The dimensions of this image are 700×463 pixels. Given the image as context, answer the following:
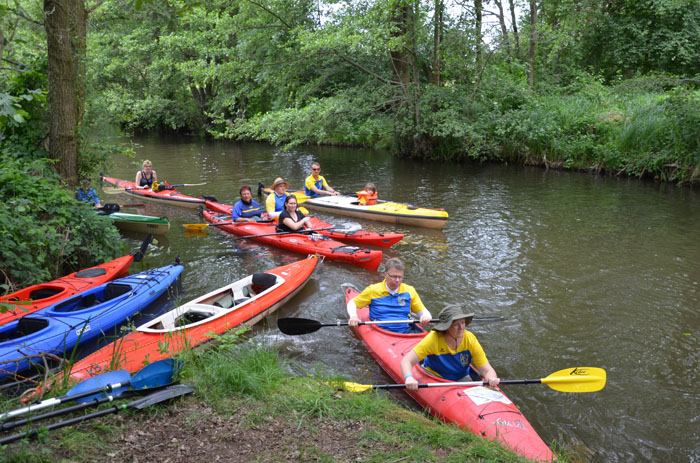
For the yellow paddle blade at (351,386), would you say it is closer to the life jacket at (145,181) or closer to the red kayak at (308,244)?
the red kayak at (308,244)

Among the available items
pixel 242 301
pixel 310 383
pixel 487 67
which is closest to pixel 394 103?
pixel 487 67

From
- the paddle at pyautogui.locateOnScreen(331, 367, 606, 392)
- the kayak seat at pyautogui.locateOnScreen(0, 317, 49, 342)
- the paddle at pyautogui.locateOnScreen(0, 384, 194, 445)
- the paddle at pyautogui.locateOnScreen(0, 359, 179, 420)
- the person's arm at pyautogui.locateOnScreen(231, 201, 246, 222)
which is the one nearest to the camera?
the paddle at pyautogui.locateOnScreen(0, 384, 194, 445)

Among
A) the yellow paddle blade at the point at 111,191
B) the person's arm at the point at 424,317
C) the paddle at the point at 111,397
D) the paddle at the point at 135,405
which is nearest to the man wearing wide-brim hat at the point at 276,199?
the person's arm at the point at 424,317

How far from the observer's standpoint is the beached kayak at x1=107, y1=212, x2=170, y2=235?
32.8 ft

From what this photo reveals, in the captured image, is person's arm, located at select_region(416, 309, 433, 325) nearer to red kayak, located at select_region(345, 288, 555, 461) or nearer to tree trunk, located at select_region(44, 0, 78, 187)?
red kayak, located at select_region(345, 288, 555, 461)

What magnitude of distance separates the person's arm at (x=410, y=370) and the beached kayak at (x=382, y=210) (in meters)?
6.30

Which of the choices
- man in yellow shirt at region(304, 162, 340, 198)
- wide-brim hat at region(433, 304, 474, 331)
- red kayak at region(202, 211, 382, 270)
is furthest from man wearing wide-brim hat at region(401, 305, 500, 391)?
man in yellow shirt at region(304, 162, 340, 198)

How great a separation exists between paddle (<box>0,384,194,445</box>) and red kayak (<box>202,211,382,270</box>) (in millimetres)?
4805

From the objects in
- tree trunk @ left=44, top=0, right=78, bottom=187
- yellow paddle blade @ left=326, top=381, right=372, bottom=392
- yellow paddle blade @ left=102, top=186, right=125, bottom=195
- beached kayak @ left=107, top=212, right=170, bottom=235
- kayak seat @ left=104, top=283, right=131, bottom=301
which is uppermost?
tree trunk @ left=44, top=0, right=78, bottom=187

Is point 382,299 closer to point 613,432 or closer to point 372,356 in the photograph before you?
point 372,356

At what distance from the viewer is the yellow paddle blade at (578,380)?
13.7ft

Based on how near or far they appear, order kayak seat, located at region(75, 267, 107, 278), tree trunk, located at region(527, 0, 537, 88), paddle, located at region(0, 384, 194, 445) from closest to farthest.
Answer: paddle, located at region(0, 384, 194, 445) → kayak seat, located at region(75, 267, 107, 278) → tree trunk, located at region(527, 0, 537, 88)

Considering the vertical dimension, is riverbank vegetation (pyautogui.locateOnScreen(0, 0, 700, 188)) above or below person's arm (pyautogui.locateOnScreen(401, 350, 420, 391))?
above

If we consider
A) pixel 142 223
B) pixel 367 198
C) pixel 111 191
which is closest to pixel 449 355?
pixel 367 198
